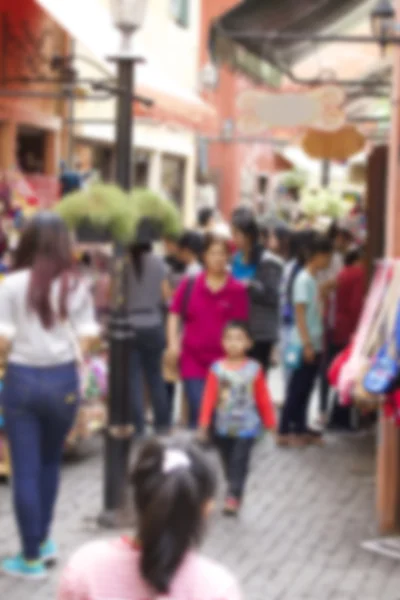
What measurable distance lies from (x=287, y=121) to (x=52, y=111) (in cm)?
757

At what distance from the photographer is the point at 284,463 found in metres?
10.4

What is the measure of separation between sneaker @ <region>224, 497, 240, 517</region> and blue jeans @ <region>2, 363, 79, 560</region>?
5.86 ft

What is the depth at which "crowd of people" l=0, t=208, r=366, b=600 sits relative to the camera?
126 inches

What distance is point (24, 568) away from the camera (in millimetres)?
6707

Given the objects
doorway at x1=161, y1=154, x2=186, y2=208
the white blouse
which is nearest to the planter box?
the white blouse

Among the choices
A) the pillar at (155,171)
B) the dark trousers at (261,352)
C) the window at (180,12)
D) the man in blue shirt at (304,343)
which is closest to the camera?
the man in blue shirt at (304,343)

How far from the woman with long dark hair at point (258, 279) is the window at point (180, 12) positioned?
11878mm

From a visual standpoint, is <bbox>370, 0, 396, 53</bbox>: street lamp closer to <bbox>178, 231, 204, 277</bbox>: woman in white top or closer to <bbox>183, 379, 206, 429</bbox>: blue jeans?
<bbox>183, 379, 206, 429</bbox>: blue jeans

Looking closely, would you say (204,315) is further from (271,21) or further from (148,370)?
(271,21)

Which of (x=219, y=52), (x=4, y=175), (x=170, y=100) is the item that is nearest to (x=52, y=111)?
(x=170, y=100)

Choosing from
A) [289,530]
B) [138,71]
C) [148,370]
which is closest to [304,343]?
[148,370]

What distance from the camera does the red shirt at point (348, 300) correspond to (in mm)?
11273

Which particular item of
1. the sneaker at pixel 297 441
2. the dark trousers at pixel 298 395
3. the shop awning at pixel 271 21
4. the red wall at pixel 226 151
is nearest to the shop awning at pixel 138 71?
the shop awning at pixel 271 21

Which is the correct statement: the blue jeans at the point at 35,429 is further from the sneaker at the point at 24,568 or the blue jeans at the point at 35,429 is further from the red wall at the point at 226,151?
the red wall at the point at 226,151
